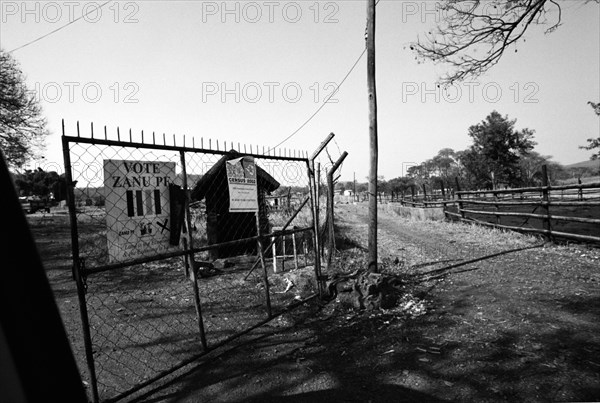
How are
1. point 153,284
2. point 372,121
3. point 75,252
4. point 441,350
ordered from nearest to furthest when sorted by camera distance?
point 75,252, point 441,350, point 372,121, point 153,284

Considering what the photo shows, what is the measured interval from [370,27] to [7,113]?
864 inches

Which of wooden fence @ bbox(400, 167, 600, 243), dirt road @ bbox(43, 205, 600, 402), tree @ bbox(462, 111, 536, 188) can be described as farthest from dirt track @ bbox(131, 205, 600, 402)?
tree @ bbox(462, 111, 536, 188)

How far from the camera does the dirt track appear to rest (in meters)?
2.90

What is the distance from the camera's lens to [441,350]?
3539 mm

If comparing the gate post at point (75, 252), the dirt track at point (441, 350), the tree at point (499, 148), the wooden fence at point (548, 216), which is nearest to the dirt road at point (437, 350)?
the dirt track at point (441, 350)

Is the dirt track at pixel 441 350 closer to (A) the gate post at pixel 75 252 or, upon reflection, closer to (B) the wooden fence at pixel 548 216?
(A) the gate post at pixel 75 252

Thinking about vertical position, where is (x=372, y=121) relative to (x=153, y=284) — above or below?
above

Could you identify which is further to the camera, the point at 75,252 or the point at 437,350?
the point at 437,350

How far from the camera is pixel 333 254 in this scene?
8.15 meters

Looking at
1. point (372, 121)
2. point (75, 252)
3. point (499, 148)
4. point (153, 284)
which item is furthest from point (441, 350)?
point (499, 148)

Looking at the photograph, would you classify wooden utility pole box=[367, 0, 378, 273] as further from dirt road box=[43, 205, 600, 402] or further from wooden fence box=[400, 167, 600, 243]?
wooden fence box=[400, 167, 600, 243]

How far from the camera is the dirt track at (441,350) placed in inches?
114

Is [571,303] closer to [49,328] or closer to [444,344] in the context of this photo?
[444,344]

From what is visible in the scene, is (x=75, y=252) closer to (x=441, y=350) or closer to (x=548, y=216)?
(x=441, y=350)
